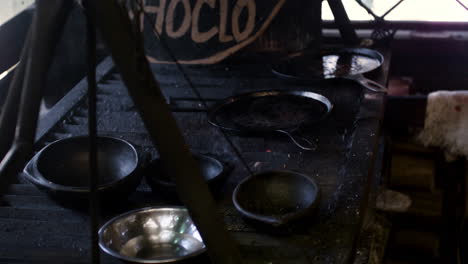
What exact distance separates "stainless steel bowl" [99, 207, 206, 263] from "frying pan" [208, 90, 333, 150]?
69 cm

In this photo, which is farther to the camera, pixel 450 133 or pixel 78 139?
pixel 450 133

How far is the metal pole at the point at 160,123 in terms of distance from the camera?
1.30m

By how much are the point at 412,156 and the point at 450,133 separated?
0.93 ft

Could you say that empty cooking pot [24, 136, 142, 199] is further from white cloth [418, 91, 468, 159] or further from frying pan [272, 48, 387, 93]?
white cloth [418, 91, 468, 159]

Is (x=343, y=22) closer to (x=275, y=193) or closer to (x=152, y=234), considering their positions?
(x=275, y=193)

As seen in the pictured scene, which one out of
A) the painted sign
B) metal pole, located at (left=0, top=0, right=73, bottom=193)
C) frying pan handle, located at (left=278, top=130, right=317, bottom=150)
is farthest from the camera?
the painted sign

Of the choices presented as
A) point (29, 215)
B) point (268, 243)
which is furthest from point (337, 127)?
point (29, 215)

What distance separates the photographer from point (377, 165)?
114 inches

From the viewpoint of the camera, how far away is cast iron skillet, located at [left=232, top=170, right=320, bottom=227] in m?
2.02

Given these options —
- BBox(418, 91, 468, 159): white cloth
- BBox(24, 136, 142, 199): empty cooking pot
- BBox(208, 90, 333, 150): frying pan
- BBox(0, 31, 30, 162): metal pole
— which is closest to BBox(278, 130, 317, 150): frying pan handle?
BBox(208, 90, 333, 150): frying pan

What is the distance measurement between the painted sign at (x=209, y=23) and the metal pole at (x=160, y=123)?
1.93 metres

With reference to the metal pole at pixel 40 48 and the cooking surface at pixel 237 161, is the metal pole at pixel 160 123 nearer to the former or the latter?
the metal pole at pixel 40 48

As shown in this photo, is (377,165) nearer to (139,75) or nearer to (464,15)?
(464,15)

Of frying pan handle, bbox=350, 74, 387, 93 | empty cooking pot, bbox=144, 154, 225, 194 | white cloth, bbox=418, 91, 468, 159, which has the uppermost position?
frying pan handle, bbox=350, 74, 387, 93
